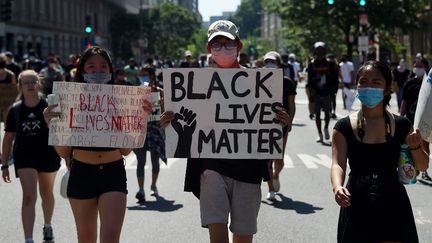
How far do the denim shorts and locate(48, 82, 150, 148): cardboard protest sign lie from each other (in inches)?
31.1

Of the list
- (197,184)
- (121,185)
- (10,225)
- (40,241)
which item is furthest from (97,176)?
(10,225)

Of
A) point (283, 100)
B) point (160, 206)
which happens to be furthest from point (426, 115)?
point (160, 206)

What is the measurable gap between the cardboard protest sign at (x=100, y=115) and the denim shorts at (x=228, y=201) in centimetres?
79

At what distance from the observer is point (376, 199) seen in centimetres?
489

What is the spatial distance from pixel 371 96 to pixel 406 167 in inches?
18.4

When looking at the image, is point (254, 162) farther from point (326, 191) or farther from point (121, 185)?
point (326, 191)

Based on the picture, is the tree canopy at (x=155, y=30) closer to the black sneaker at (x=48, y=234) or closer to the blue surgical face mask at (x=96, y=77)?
the black sneaker at (x=48, y=234)

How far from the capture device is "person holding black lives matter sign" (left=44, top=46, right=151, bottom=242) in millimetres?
5875

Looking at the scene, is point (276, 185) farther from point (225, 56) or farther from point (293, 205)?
point (225, 56)

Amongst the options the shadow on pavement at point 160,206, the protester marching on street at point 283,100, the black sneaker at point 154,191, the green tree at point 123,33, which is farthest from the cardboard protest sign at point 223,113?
the green tree at point 123,33

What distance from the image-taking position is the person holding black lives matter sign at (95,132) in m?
5.88

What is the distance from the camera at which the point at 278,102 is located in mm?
5668

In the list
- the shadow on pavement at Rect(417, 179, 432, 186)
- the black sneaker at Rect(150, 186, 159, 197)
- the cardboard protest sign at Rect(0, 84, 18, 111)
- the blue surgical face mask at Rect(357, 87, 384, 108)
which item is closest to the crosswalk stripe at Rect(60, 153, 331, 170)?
the cardboard protest sign at Rect(0, 84, 18, 111)

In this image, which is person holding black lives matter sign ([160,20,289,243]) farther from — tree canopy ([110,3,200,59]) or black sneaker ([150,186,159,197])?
tree canopy ([110,3,200,59])
